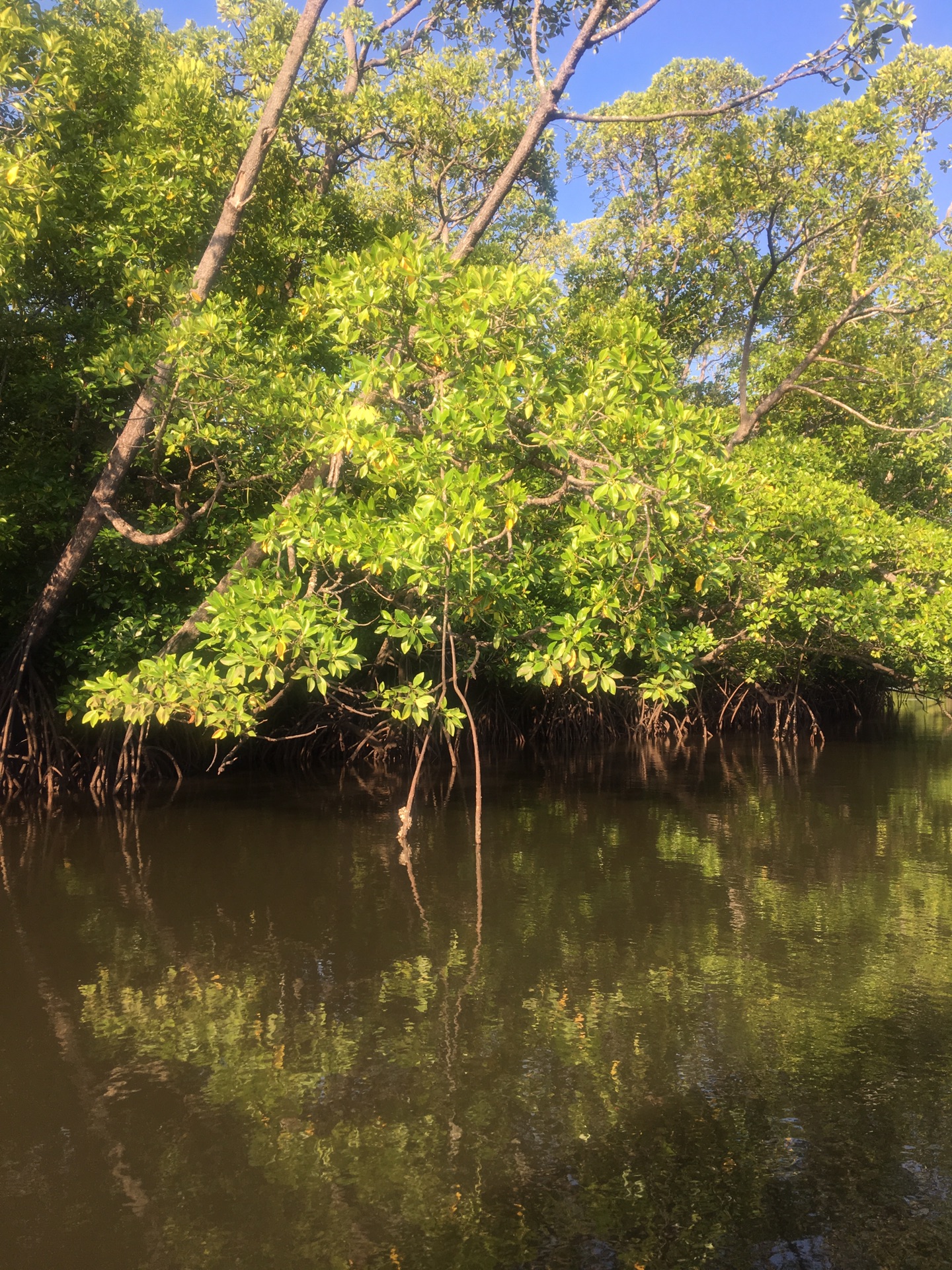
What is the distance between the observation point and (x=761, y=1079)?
3436mm

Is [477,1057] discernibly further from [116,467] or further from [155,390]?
[116,467]

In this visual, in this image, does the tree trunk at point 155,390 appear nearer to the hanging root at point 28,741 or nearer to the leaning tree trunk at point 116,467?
the leaning tree trunk at point 116,467

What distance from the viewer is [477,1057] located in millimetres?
3666

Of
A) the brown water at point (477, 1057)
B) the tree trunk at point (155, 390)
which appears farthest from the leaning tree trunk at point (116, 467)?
the brown water at point (477, 1057)

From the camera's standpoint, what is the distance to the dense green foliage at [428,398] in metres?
6.23

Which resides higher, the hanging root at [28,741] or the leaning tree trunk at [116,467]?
the leaning tree trunk at [116,467]

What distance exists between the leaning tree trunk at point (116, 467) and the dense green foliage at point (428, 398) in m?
0.31

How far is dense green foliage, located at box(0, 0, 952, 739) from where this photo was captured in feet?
20.5

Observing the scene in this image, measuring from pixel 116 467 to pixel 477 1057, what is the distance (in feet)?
20.7

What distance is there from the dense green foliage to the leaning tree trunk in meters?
0.31

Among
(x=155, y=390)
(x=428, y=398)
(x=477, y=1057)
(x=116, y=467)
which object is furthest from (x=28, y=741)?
(x=477, y=1057)

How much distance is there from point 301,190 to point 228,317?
395cm

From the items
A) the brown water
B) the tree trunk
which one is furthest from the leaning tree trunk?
the brown water

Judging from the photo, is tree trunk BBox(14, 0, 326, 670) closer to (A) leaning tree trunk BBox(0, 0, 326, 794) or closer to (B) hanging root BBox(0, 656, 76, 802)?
(A) leaning tree trunk BBox(0, 0, 326, 794)
